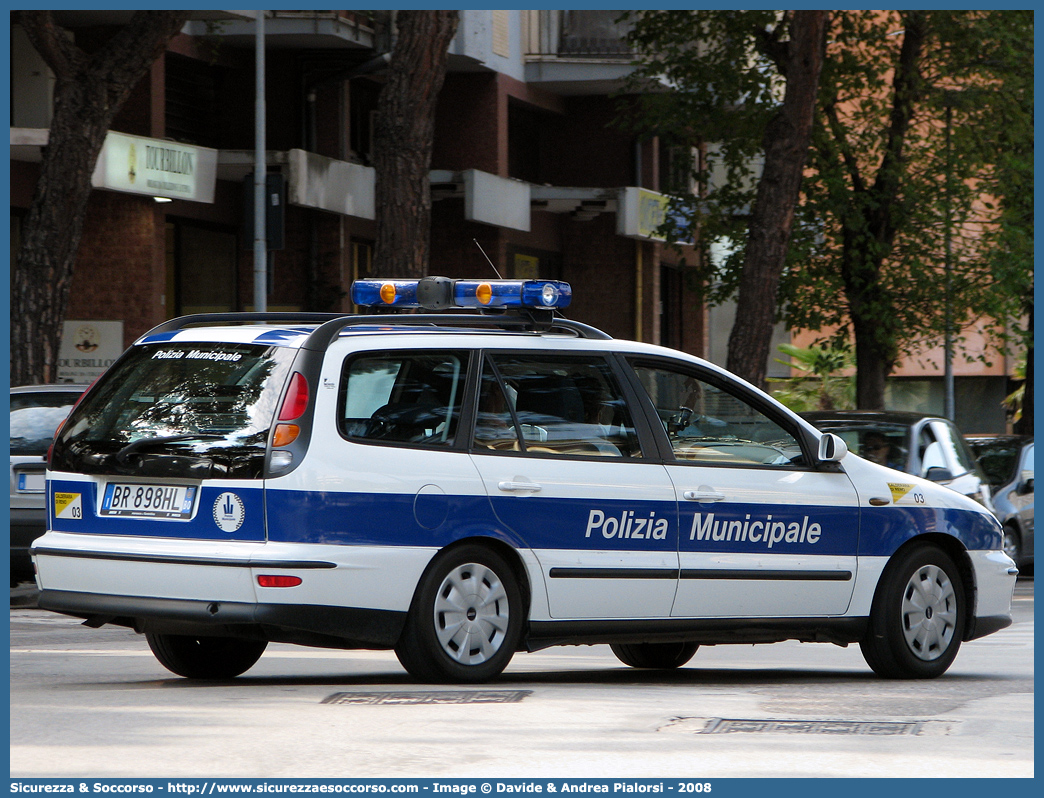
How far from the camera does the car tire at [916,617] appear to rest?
8727 millimetres

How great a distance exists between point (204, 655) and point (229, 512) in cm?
139

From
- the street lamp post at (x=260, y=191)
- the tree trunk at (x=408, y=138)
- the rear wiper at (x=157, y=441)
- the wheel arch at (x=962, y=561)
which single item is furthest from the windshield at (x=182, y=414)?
the street lamp post at (x=260, y=191)

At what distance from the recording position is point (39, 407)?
1281 cm

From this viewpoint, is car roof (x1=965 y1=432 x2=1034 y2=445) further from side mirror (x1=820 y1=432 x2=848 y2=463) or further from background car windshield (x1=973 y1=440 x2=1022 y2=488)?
side mirror (x1=820 y1=432 x2=848 y2=463)

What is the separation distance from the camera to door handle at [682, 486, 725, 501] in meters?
8.17

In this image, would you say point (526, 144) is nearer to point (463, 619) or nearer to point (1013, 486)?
point (1013, 486)

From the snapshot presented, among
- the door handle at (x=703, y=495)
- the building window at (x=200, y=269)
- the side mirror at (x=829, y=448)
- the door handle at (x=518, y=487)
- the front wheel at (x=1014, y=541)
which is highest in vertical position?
the building window at (x=200, y=269)

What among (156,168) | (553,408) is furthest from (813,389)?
(553,408)

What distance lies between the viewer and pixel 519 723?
6523 mm

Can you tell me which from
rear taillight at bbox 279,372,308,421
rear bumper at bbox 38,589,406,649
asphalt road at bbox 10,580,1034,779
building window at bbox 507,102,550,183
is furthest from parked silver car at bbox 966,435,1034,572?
building window at bbox 507,102,550,183

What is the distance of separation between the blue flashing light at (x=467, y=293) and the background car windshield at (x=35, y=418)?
4.68 meters

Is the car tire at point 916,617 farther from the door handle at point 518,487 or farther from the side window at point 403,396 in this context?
the side window at point 403,396
